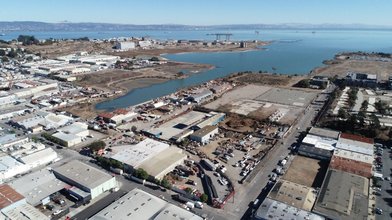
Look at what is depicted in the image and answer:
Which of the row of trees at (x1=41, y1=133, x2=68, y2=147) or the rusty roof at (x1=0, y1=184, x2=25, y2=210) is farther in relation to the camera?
the row of trees at (x1=41, y1=133, x2=68, y2=147)

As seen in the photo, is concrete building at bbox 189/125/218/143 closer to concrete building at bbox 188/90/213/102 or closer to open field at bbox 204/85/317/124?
open field at bbox 204/85/317/124

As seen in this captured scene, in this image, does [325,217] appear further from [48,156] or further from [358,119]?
[48,156]

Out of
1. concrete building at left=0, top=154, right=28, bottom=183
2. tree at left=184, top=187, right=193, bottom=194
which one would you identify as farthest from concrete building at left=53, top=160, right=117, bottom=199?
tree at left=184, top=187, right=193, bottom=194

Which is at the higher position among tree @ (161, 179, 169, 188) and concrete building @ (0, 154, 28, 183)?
tree @ (161, 179, 169, 188)

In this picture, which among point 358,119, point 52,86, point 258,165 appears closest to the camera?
point 258,165

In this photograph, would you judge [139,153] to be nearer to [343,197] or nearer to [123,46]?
[343,197]

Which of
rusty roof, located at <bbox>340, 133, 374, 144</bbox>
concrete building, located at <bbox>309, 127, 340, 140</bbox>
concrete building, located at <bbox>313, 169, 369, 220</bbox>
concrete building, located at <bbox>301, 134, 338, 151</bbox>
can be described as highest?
rusty roof, located at <bbox>340, 133, 374, 144</bbox>

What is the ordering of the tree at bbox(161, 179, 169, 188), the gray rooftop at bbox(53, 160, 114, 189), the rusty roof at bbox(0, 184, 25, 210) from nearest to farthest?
the rusty roof at bbox(0, 184, 25, 210) < the gray rooftop at bbox(53, 160, 114, 189) < the tree at bbox(161, 179, 169, 188)

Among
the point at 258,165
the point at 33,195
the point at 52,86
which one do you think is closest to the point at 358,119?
the point at 258,165
